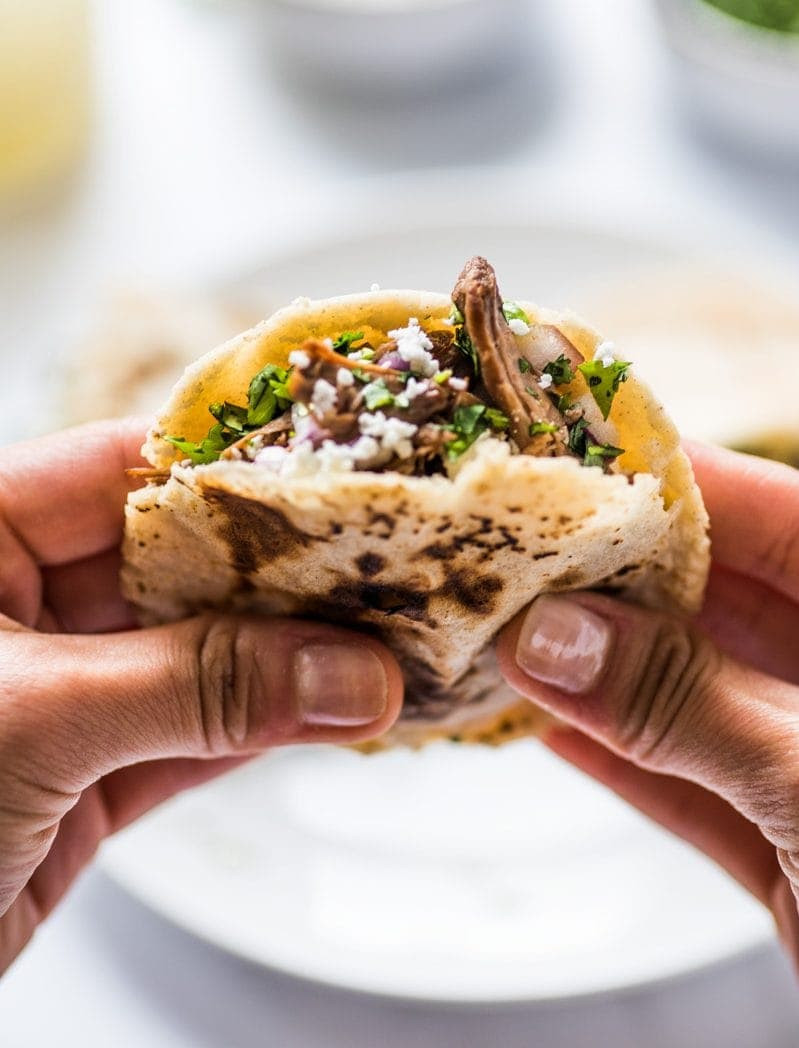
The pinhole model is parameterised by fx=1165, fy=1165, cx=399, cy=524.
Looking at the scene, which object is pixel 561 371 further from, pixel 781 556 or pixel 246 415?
pixel 781 556

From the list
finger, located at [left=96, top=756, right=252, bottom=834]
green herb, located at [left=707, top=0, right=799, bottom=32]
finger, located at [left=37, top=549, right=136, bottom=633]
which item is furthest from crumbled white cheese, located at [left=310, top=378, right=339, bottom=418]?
green herb, located at [left=707, top=0, right=799, bottom=32]

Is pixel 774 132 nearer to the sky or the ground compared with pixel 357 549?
nearer to the sky

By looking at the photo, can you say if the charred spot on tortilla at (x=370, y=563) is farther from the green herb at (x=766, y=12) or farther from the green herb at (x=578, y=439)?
the green herb at (x=766, y=12)

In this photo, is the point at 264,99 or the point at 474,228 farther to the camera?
the point at 264,99

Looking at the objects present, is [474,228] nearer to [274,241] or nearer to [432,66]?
[274,241]

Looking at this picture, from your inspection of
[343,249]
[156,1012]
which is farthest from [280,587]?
[343,249]

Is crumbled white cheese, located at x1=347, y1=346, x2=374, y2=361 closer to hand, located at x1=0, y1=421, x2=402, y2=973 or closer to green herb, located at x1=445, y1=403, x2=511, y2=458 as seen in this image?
green herb, located at x1=445, y1=403, x2=511, y2=458

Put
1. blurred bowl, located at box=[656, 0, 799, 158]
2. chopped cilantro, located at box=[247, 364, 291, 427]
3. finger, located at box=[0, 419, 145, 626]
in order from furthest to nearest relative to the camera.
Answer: blurred bowl, located at box=[656, 0, 799, 158]
finger, located at box=[0, 419, 145, 626]
chopped cilantro, located at box=[247, 364, 291, 427]

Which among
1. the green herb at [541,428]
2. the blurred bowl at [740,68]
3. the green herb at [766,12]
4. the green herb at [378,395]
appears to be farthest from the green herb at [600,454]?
the green herb at [766,12]
